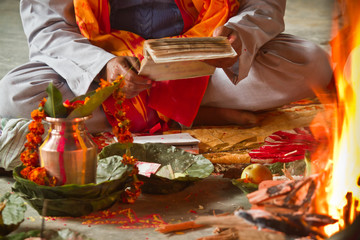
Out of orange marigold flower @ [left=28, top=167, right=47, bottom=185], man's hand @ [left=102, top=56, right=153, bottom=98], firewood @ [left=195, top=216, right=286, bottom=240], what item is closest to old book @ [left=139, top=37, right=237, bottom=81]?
man's hand @ [left=102, top=56, right=153, bottom=98]

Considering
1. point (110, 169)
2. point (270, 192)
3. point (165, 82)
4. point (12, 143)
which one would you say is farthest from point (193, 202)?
point (165, 82)

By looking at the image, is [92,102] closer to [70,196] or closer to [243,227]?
[70,196]

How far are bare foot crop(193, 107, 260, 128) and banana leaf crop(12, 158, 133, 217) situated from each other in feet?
3.79

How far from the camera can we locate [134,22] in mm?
2594

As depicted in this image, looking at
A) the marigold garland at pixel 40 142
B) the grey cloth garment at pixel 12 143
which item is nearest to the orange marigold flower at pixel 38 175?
the marigold garland at pixel 40 142

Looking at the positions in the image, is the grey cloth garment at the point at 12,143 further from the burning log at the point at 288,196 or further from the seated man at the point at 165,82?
the burning log at the point at 288,196

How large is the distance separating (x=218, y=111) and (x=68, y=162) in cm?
134

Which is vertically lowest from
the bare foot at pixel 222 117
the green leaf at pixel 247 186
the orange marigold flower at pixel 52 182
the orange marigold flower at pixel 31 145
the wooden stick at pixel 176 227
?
the bare foot at pixel 222 117

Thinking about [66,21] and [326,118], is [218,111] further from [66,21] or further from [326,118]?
[66,21]

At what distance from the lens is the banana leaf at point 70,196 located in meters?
1.46

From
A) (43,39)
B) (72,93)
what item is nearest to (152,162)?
(72,93)

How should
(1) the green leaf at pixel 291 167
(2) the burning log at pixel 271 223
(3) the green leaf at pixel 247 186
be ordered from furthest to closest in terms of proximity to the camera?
(1) the green leaf at pixel 291 167 → (3) the green leaf at pixel 247 186 → (2) the burning log at pixel 271 223

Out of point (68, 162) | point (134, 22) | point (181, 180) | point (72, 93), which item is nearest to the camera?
point (68, 162)

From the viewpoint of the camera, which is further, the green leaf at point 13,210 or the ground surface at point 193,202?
the ground surface at point 193,202
